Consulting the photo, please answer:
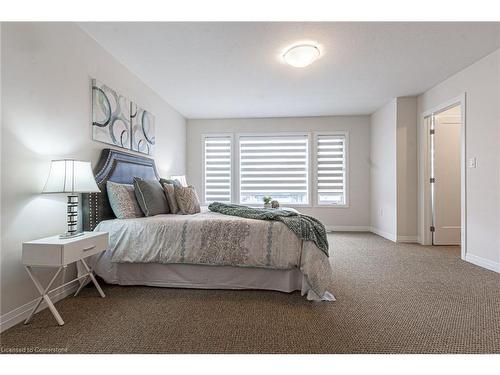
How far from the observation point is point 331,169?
5.71 meters

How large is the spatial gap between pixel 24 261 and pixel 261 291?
180 centimetres

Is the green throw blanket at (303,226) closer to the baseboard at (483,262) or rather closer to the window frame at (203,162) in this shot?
the baseboard at (483,262)

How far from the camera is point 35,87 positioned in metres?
2.04

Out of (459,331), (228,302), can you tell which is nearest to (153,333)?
(228,302)

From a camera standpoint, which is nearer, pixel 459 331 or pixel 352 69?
pixel 459 331

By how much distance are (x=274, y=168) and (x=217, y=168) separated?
50.5 inches

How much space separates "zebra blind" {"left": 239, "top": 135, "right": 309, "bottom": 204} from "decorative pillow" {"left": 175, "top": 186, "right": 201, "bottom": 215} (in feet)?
8.50

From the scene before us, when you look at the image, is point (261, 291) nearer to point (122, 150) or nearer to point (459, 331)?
point (459, 331)

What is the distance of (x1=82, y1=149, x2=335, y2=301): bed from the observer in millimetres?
2268

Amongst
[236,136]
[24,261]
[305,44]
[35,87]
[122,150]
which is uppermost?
[305,44]

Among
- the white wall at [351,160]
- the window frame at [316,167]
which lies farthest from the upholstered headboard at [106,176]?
the window frame at [316,167]

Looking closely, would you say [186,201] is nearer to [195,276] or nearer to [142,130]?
[195,276]

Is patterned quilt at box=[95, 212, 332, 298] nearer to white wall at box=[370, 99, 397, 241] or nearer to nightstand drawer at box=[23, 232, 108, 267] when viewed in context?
nightstand drawer at box=[23, 232, 108, 267]

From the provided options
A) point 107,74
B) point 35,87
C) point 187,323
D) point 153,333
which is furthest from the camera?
point 107,74
